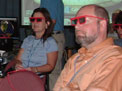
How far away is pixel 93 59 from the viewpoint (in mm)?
1414

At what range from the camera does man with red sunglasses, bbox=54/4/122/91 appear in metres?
1.20

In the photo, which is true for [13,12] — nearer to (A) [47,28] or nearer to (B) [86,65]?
(A) [47,28]

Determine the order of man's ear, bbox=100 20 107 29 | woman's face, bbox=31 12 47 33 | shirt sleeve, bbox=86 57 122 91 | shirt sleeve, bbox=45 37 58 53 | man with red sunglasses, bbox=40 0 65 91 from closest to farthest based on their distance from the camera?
shirt sleeve, bbox=86 57 122 91, man's ear, bbox=100 20 107 29, shirt sleeve, bbox=45 37 58 53, woman's face, bbox=31 12 47 33, man with red sunglasses, bbox=40 0 65 91

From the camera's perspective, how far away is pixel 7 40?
4.78 m

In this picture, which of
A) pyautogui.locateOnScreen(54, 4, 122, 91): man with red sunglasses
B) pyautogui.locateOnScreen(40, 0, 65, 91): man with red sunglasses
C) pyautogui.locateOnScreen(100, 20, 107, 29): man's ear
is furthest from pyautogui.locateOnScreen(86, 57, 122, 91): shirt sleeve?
pyautogui.locateOnScreen(40, 0, 65, 91): man with red sunglasses

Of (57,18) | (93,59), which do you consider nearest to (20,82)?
(93,59)

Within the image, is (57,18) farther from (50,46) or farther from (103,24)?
(103,24)

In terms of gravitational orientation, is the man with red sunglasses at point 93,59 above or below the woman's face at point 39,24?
below

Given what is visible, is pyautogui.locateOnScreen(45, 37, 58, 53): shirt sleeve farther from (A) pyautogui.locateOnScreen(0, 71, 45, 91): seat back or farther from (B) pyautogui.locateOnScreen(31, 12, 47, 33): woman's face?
(A) pyautogui.locateOnScreen(0, 71, 45, 91): seat back

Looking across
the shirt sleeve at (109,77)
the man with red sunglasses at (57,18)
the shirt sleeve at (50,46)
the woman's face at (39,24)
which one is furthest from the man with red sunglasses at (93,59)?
the man with red sunglasses at (57,18)

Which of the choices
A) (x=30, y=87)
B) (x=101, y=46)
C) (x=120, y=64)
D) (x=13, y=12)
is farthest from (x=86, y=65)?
(x=13, y=12)

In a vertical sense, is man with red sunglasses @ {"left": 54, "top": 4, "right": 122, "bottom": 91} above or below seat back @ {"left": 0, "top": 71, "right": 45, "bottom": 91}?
above

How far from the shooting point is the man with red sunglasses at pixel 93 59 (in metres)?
1.20

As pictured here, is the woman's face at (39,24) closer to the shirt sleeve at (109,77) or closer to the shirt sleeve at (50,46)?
the shirt sleeve at (50,46)
